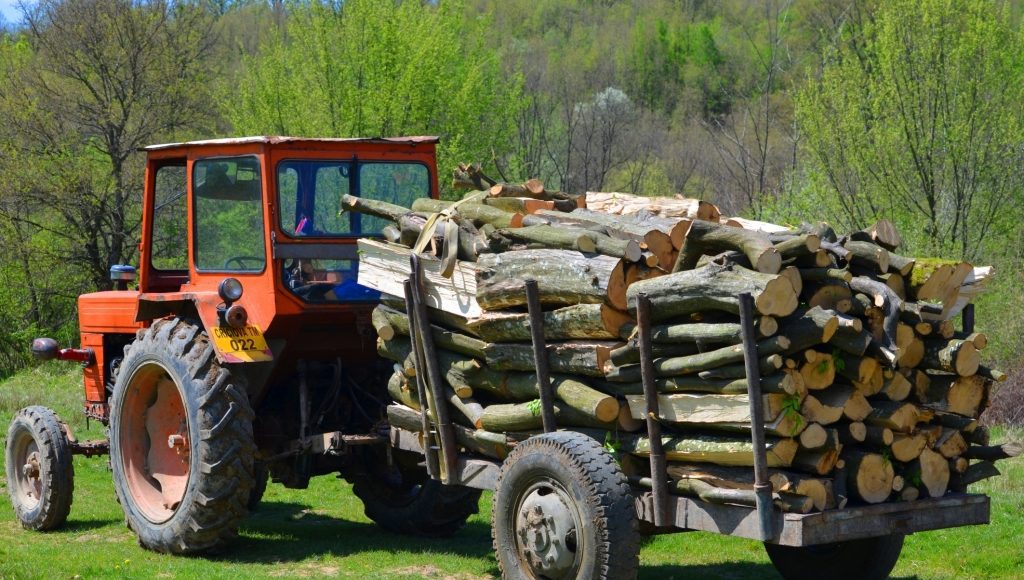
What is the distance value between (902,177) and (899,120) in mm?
982

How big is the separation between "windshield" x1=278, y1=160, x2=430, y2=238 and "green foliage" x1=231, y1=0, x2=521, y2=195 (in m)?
14.5

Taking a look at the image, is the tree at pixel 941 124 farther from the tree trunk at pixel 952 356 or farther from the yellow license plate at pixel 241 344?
the tree trunk at pixel 952 356

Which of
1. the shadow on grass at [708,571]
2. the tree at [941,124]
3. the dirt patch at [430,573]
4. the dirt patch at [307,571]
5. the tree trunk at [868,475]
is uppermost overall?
the tree at [941,124]

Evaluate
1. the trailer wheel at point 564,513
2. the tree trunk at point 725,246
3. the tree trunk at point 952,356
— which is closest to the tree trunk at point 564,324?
the tree trunk at point 725,246

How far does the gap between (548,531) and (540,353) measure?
89cm

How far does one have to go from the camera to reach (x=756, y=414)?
5188mm

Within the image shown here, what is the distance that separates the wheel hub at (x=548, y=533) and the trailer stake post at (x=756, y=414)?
1043 mm

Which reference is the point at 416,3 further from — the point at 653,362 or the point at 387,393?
the point at 653,362

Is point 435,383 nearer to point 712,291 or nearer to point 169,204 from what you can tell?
point 712,291

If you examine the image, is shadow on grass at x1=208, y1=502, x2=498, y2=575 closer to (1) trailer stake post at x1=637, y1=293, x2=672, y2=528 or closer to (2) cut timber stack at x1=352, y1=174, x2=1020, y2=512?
(2) cut timber stack at x1=352, y1=174, x2=1020, y2=512

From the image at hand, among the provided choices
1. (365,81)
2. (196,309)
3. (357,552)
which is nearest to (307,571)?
(357,552)

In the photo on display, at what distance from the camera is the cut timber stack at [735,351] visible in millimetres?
5309

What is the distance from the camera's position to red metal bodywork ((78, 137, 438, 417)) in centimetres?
779

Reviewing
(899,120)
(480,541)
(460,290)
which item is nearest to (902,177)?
(899,120)
